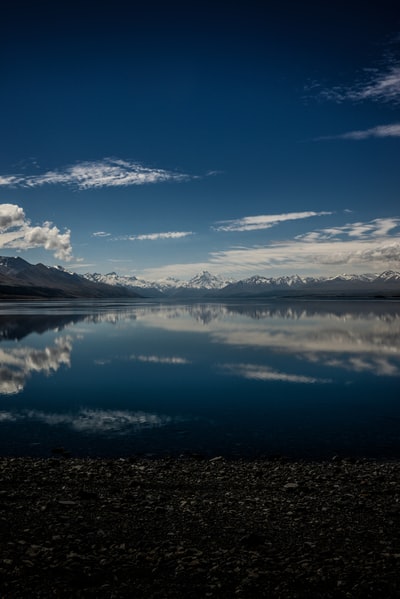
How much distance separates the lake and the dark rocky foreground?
10.7 ft

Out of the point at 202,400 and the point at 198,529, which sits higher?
the point at 198,529

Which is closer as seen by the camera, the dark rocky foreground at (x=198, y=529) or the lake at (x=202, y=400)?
the dark rocky foreground at (x=198, y=529)

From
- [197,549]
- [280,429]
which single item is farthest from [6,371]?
[197,549]

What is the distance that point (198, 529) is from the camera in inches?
500

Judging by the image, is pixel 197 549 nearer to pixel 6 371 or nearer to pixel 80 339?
pixel 6 371

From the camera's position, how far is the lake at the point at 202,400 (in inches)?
864

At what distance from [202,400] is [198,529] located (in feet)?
59.4

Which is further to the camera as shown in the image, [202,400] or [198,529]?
[202,400]

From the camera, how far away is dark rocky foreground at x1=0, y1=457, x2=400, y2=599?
10008mm

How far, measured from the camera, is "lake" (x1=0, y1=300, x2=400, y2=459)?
21953mm

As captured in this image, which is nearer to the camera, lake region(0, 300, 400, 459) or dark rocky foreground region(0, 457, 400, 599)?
dark rocky foreground region(0, 457, 400, 599)

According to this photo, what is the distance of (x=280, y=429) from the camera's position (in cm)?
2428

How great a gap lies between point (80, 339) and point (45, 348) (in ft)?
36.6

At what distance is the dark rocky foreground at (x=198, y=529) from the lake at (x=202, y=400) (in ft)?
10.7
